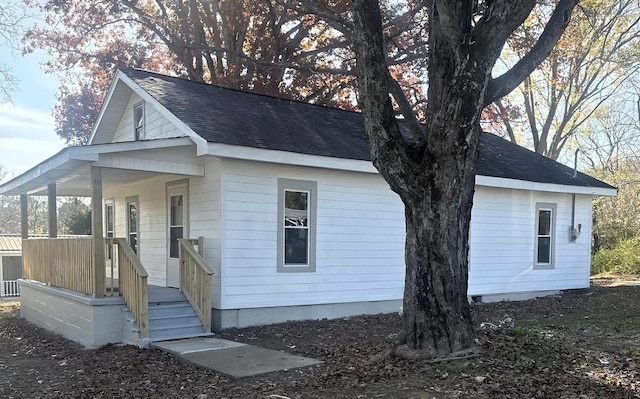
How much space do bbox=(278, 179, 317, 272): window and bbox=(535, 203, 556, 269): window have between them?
21.4ft

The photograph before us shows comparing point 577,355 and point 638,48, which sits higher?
point 638,48

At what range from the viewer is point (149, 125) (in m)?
11.4

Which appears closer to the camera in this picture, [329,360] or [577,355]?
[577,355]

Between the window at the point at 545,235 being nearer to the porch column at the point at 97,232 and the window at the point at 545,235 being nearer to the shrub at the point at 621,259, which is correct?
the shrub at the point at 621,259

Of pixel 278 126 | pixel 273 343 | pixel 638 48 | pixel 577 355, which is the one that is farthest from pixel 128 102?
pixel 638 48

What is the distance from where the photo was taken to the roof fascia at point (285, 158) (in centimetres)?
852

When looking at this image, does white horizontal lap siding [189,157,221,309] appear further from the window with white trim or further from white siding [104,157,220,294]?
the window with white trim

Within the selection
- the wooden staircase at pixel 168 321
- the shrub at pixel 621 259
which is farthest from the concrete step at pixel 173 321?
the shrub at pixel 621 259

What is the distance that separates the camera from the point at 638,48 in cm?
2291

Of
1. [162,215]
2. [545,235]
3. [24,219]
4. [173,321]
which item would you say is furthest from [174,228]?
[545,235]

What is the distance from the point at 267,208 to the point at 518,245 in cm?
682

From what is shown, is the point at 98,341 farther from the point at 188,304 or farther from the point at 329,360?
the point at 329,360

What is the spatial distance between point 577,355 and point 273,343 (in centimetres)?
407

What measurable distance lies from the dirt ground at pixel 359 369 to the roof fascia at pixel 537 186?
11.6ft
